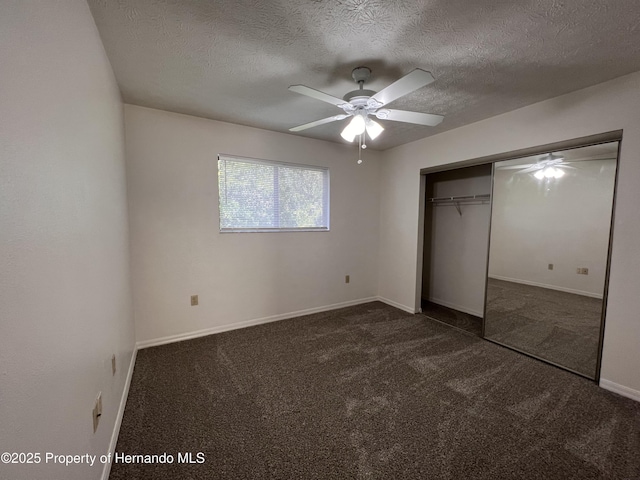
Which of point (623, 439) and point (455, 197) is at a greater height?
point (455, 197)

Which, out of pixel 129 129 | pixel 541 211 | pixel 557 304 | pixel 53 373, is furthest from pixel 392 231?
pixel 53 373

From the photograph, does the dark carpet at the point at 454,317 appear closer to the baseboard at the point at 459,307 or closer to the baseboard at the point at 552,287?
the baseboard at the point at 459,307

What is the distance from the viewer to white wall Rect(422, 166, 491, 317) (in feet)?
11.9


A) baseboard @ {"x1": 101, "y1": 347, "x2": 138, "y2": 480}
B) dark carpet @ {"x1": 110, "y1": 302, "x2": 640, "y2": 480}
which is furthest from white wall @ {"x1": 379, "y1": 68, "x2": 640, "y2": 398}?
baseboard @ {"x1": 101, "y1": 347, "x2": 138, "y2": 480}

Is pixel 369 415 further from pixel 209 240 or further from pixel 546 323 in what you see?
pixel 209 240

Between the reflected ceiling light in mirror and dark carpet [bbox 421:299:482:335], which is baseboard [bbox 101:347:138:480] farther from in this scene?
the reflected ceiling light in mirror

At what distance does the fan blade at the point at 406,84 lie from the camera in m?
1.41

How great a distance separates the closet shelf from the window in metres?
1.76

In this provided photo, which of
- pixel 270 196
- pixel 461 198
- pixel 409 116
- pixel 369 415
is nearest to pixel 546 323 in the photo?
pixel 461 198

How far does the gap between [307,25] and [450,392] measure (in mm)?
2701

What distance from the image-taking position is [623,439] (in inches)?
63.5

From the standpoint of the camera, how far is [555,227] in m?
2.59

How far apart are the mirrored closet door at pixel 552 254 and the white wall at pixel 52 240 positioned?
11.2 feet

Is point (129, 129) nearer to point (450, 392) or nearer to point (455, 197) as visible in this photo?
point (450, 392)
